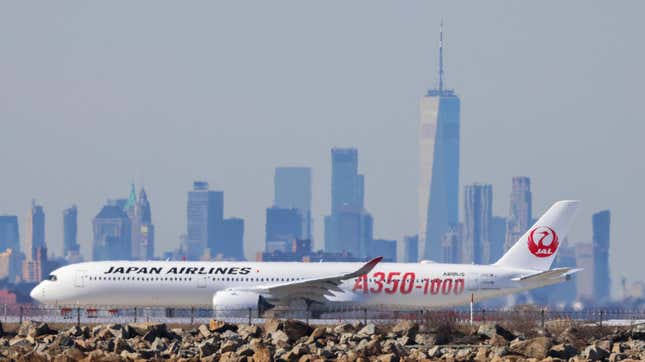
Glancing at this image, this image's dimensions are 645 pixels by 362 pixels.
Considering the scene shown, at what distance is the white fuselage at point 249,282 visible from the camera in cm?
8081

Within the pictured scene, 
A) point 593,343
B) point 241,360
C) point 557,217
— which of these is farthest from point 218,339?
point 557,217

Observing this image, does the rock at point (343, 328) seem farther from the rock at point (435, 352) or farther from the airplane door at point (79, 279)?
the airplane door at point (79, 279)

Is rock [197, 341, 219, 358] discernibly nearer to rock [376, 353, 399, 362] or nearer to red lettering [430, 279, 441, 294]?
rock [376, 353, 399, 362]

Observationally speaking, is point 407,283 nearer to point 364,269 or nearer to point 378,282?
point 378,282

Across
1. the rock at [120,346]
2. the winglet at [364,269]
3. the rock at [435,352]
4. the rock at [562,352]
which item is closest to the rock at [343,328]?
the rock at [435,352]

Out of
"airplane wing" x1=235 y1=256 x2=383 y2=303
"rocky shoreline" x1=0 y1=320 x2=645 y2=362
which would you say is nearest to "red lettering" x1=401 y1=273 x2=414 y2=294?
"airplane wing" x1=235 y1=256 x2=383 y2=303

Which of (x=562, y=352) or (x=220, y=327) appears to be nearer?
(x=562, y=352)

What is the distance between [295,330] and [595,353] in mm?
10580

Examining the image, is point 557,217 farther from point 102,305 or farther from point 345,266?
point 102,305

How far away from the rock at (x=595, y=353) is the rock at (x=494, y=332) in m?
5.11

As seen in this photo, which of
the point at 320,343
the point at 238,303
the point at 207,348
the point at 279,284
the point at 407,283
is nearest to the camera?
the point at 207,348

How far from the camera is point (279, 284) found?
267 feet

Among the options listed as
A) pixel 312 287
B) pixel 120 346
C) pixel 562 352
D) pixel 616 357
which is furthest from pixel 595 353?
pixel 312 287

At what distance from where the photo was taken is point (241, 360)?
54.1 meters
